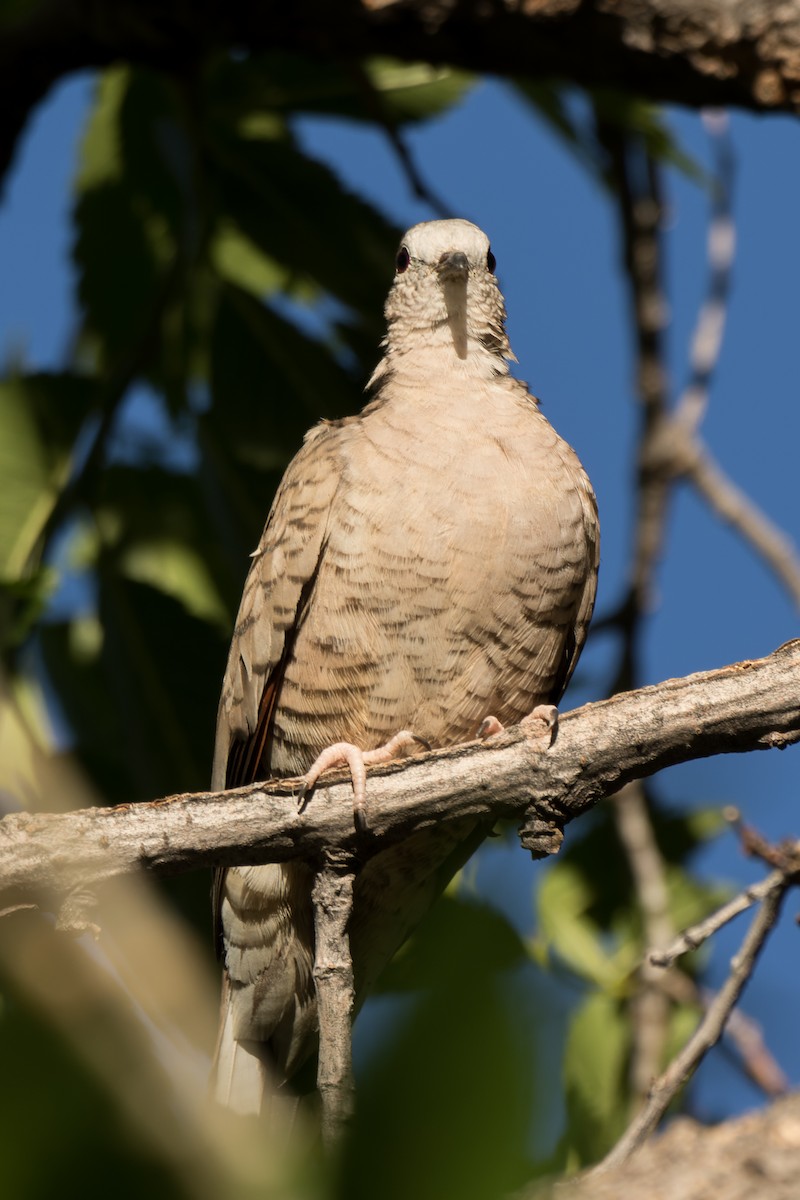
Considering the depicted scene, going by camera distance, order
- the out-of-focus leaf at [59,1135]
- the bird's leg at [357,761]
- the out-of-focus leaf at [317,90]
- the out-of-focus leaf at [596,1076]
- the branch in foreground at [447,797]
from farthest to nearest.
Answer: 1. the out-of-focus leaf at [317,90]
2. the out-of-focus leaf at [596,1076]
3. the bird's leg at [357,761]
4. the branch in foreground at [447,797]
5. the out-of-focus leaf at [59,1135]

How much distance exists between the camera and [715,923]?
320cm

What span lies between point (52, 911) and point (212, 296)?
2.33m

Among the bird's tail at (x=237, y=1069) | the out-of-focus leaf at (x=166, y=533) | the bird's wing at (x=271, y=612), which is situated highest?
the out-of-focus leaf at (x=166, y=533)

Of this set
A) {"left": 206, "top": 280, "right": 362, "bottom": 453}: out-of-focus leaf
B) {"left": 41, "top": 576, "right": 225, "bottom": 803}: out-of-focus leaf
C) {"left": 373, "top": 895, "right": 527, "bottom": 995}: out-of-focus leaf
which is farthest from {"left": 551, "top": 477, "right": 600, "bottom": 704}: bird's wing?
{"left": 373, "top": 895, "right": 527, "bottom": 995}: out-of-focus leaf

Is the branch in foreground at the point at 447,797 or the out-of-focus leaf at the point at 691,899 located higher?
the branch in foreground at the point at 447,797

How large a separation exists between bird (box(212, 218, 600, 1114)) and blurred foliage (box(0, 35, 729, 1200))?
23 cm

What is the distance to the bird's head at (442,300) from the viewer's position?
4398 mm

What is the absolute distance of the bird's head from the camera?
4.40 m

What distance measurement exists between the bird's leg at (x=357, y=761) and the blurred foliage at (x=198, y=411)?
61 centimetres

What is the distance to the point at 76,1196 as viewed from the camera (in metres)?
0.77

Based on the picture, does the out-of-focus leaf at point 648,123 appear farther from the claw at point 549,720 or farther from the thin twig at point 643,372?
the claw at point 549,720

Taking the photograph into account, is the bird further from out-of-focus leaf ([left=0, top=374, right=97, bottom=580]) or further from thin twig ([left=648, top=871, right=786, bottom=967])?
thin twig ([left=648, top=871, right=786, bottom=967])

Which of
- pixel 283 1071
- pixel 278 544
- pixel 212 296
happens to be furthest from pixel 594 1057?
pixel 212 296

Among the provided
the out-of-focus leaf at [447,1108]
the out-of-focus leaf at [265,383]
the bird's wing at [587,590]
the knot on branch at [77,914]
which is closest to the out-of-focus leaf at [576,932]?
the bird's wing at [587,590]
